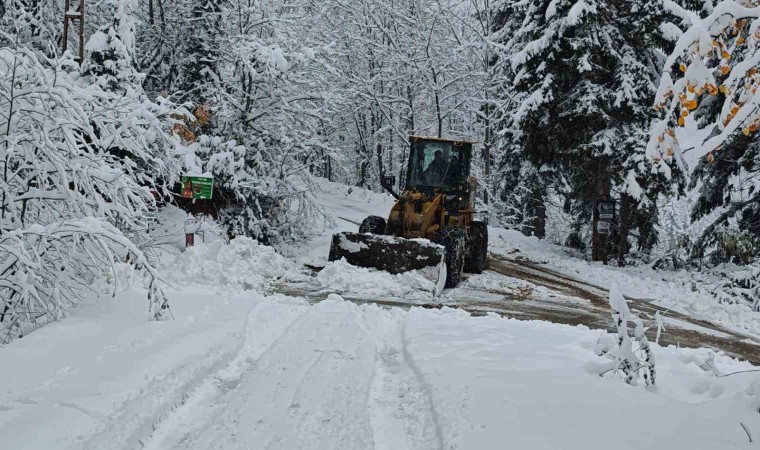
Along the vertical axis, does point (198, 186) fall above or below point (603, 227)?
above

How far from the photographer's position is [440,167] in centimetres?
1345

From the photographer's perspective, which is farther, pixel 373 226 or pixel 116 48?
pixel 373 226

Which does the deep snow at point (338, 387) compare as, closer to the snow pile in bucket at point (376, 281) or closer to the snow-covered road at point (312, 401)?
the snow-covered road at point (312, 401)

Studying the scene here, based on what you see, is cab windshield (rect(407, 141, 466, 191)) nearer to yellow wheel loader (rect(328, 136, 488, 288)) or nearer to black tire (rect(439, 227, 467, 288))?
yellow wheel loader (rect(328, 136, 488, 288))

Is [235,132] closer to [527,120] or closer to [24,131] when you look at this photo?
[527,120]

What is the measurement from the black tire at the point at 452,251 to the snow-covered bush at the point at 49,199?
20.5 feet

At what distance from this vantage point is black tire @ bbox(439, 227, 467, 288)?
1166 cm

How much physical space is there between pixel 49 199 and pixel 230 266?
17.2ft

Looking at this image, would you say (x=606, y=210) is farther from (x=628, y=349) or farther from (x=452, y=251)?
(x=628, y=349)

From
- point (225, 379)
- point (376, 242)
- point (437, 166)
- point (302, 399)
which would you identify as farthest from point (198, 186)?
point (302, 399)

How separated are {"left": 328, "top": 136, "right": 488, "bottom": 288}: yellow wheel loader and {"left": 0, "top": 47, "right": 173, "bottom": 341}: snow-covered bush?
537 centimetres

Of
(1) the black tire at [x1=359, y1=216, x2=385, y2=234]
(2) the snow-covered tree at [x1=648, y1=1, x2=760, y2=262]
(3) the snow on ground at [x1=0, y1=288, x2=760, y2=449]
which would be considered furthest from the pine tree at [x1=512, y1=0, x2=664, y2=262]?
(2) the snow-covered tree at [x1=648, y1=1, x2=760, y2=262]

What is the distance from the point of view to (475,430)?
150 inches

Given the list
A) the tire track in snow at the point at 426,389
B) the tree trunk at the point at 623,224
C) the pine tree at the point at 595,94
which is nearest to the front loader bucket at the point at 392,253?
the tire track in snow at the point at 426,389
